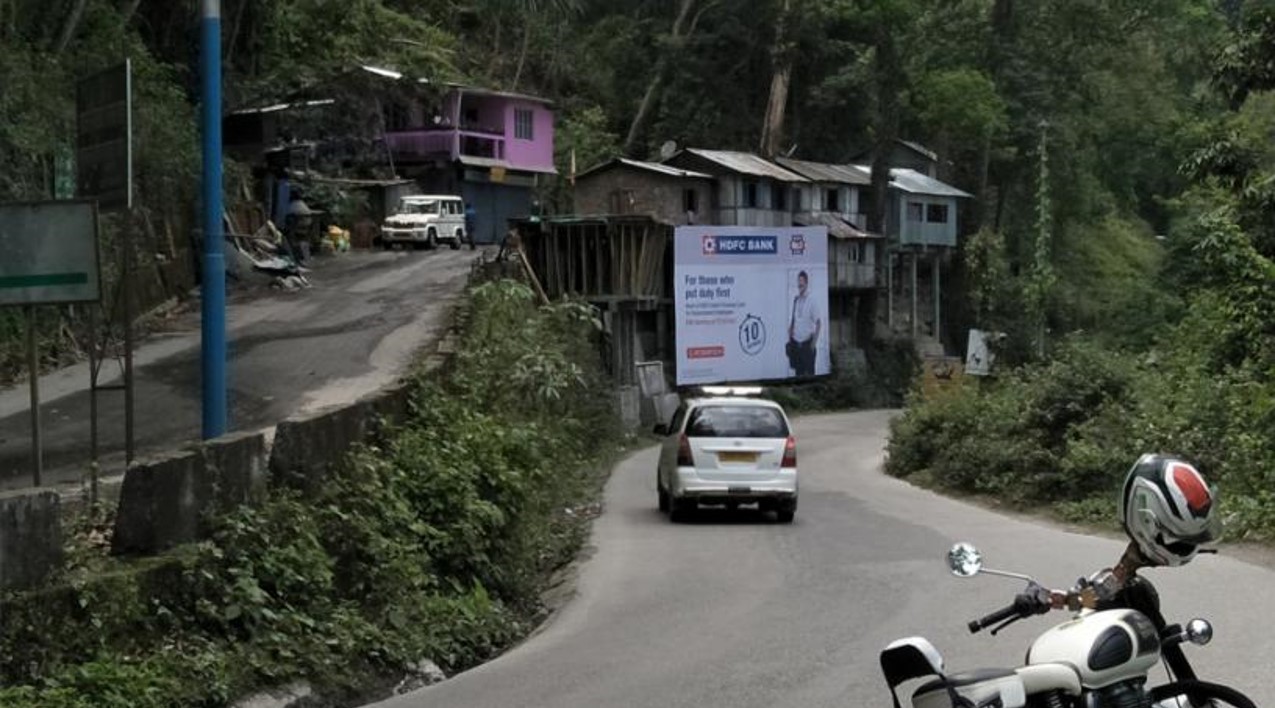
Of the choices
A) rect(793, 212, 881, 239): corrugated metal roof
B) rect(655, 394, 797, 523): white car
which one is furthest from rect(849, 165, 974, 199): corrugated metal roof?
rect(655, 394, 797, 523): white car

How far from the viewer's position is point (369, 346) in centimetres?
2466

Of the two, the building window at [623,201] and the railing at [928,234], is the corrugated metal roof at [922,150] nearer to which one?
the railing at [928,234]

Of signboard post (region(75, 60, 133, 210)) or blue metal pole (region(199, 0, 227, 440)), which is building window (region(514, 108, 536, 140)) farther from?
signboard post (region(75, 60, 133, 210))

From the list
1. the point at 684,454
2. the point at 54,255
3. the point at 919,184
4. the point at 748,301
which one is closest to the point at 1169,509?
the point at 54,255

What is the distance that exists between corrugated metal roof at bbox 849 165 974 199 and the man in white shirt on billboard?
450 inches

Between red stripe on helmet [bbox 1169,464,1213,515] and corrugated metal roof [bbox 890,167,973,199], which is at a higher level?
corrugated metal roof [bbox 890,167,973,199]

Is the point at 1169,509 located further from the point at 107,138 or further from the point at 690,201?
the point at 690,201

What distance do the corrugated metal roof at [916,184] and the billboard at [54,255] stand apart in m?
51.4

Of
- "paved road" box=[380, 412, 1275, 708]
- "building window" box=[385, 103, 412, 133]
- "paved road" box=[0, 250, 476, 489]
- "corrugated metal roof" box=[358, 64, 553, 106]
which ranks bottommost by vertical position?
"paved road" box=[380, 412, 1275, 708]

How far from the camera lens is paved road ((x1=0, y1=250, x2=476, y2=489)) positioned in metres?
17.6

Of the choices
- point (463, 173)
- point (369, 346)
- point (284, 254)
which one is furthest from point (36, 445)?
point (463, 173)

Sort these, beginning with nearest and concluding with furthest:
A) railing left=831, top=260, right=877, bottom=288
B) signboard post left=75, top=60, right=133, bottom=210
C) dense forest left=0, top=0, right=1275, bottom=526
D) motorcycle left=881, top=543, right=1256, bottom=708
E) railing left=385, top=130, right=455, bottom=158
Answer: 1. motorcycle left=881, top=543, right=1256, bottom=708
2. signboard post left=75, top=60, right=133, bottom=210
3. dense forest left=0, top=0, right=1275, bottom=526
4. railing left=831, top=260, right=877, bottom=288
5. railing left=385, top=130, right=455, bottom=158

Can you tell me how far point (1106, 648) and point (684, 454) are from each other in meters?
15.3

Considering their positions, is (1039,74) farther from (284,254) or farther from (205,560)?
(205,560)
